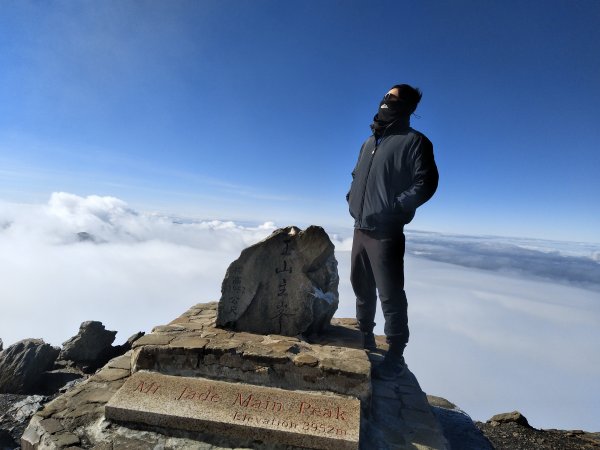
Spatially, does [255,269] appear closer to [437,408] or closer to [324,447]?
[324,447]

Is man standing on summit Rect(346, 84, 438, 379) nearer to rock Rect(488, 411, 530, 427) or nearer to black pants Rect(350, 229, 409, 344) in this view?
black pants Rect(350, 229, 409, 344)

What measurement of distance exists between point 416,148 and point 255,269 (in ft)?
8.16

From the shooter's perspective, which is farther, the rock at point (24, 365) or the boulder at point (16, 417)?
the rock at point (24, 365)

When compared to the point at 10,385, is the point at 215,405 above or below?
above

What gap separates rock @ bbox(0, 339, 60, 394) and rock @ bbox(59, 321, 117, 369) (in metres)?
0.35

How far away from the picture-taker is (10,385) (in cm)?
768

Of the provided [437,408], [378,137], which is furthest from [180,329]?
[437,408]

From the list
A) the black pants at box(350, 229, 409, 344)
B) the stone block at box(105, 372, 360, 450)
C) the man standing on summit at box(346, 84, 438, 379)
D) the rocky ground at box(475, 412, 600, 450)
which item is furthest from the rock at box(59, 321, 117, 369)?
the rocky ground at box(475, 412, 600, 450)

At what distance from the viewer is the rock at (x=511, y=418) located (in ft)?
21.5

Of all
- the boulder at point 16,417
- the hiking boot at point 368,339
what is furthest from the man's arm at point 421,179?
the boulder at point 16,417

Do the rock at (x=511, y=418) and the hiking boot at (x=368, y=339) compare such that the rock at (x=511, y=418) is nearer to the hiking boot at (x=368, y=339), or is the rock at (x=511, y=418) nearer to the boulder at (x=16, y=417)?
the hiking boot at (x=368, y=339)

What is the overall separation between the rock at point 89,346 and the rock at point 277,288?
6127 mm

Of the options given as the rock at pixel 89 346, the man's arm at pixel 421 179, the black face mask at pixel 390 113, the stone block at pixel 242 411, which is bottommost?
the rock at pixel 89 346

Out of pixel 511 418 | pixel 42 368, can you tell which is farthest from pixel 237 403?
pixel 42 368
